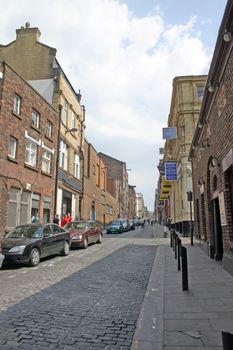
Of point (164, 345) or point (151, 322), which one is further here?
point (151, 322)

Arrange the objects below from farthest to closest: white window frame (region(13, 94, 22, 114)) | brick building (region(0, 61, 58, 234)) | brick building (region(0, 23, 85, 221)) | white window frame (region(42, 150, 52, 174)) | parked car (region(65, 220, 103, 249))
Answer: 1. brick building (region(0, 23, 85, 221))
2. white window frame (region(42, 150, 52, 174))
3. white window frame (region(13, 94, 22, 114))
4. brick building (region(0, 61, 58, 234))
5. parked car (region(65, 220, 103, 249))

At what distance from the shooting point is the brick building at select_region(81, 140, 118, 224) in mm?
35531

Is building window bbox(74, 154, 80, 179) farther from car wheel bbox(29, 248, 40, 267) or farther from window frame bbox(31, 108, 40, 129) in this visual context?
car wheel bbox(29, 248, 40, 267)

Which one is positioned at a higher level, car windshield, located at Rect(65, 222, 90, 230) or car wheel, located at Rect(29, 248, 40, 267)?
car windshield, located at Rect(65, 222, 90, 230)

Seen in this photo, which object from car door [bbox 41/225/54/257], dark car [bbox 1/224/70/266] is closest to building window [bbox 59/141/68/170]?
dark car [bbox 1/224/70/266]

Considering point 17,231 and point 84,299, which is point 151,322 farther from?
point 17,231

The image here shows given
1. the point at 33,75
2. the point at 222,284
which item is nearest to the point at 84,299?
the point at 222,284

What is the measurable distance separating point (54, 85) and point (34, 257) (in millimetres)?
18722

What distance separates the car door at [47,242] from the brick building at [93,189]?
67.3 feet

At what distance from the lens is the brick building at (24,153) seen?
17.4 metres

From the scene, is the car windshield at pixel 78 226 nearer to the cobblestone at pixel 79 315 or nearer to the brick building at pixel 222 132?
the brick building at pixel 222 132

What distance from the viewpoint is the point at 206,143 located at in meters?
12.6

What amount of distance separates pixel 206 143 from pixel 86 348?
994 centimetres

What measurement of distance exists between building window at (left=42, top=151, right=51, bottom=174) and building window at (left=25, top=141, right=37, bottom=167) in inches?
55.4
